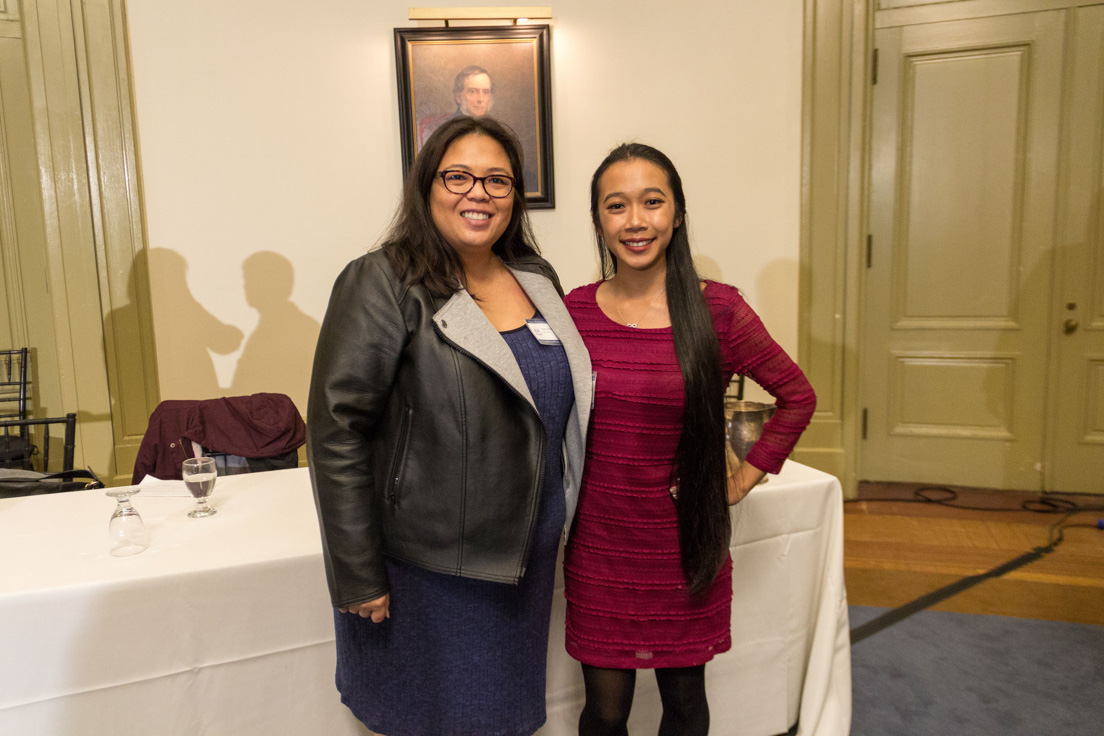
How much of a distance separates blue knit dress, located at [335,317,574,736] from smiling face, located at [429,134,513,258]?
0.61 ft

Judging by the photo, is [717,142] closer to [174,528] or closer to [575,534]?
[575,534]

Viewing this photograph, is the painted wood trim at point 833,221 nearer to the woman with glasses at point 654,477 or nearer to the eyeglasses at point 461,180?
the woman with glasses at point 654,477

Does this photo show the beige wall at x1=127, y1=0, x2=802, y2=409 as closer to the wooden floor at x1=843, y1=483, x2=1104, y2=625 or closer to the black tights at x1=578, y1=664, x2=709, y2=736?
the wooden floor at x1=843, y1=483, x2=1104, y2=625

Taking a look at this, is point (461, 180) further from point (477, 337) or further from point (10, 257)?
point (10, 257)

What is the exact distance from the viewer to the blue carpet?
189 centimetres

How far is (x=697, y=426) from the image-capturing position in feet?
4.22

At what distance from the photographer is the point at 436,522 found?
111 centimetres

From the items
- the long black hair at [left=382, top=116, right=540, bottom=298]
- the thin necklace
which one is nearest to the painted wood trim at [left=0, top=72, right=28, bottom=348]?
the long black hair at [left=382, top=116, right=540, bottom=298]

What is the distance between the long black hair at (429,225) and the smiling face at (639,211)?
21 cm

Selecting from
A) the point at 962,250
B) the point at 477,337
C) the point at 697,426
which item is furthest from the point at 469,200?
the point at 962,250

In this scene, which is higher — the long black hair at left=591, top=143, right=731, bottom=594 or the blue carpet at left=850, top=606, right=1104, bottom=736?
the long black hair at left=591, top=143, right=731, bottom=594

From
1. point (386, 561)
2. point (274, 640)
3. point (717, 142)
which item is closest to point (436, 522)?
point (386, 561)

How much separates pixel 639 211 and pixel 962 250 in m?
3.25

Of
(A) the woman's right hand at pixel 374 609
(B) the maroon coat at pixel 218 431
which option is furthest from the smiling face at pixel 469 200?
(B) the maroon coat at pixel 218 431
